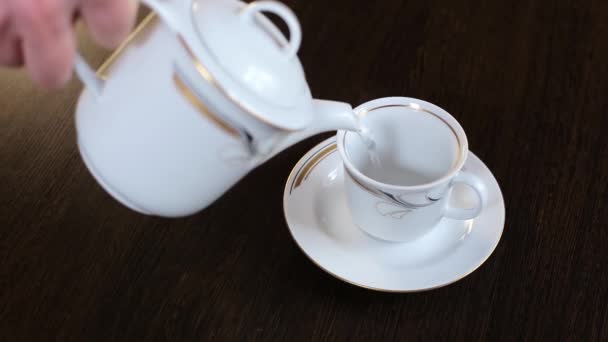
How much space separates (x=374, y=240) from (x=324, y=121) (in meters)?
0.18

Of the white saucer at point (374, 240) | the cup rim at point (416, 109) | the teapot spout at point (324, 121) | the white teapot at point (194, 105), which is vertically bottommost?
the white saucer at point (374, 240)

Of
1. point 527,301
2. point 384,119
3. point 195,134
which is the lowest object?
point 527,301

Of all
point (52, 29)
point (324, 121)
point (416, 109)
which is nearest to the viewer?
point (52, 29)

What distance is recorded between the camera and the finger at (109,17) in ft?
1.37

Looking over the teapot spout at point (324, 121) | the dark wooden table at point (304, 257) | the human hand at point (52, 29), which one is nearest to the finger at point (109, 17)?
the human hand at point (52, 29)

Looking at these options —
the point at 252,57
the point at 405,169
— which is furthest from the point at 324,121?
the point at 405,169

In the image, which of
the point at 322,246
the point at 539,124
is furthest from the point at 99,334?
the point at 539,124

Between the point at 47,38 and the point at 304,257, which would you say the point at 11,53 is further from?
the point at 304,257

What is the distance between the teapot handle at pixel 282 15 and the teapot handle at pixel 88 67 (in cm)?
5

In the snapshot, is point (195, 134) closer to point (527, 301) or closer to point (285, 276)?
point (285, 276)

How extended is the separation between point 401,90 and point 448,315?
0.98 feet

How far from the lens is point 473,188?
0.59 meters

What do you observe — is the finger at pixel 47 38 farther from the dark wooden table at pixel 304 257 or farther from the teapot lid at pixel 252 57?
the dark wooden table at pixel 304 257

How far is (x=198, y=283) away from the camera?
60 cm
